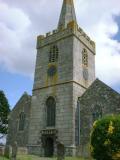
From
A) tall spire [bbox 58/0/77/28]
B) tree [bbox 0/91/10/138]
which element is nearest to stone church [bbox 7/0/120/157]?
tall spire [bbox 58/0/77/28]

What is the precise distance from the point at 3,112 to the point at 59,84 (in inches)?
521

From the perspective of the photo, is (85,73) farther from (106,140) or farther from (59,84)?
(106,140)

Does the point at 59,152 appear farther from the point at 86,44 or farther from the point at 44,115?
the point at 86,44

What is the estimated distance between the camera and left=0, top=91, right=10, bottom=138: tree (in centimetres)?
3758

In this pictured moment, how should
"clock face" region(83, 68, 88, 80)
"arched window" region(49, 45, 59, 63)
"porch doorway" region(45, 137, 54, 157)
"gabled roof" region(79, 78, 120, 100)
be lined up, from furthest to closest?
"arched window" region(49, 45, 59, 63), "clock face" region(83, 68, 88, 80), "porch doorway" region(45, 137, 54, 157), "gabled roof" region(79, 78, 120, 100)

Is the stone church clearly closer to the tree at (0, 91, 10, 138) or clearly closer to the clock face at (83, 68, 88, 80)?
the clock face at (83, 68, 88, 80)

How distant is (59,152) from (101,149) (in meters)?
4.01

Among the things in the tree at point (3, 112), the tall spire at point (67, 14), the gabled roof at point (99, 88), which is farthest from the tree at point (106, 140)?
the tree at point (3, 112)

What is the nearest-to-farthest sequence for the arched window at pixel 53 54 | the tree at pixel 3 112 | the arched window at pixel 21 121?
the arched window at pixel 53 54, the arched window at pixel 21 121, the tree at pixel 3 112

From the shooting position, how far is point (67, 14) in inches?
1371

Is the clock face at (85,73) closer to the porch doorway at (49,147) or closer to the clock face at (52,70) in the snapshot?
the clock face at (52,70)

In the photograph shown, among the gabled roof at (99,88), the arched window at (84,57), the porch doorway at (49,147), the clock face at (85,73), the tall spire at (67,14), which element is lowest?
the porch doorway at (49,147)

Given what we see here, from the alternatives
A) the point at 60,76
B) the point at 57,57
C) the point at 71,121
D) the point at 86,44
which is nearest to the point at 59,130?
the point at 71,121

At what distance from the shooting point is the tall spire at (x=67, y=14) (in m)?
33.9
